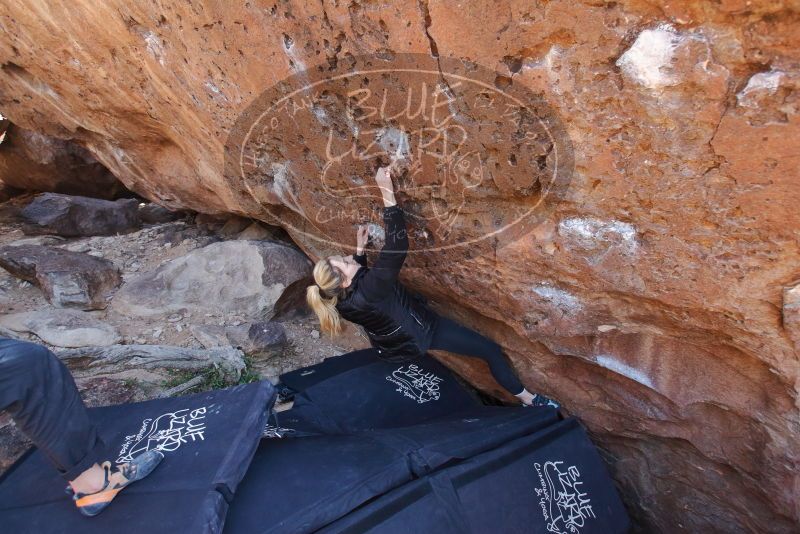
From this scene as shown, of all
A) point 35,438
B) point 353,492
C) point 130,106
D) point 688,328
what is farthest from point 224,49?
point 688,328

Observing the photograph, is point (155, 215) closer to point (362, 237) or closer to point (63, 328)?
point (63, 328)

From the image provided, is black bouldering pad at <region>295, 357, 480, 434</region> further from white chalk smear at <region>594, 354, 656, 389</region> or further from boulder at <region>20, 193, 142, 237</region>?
boulder at <region>20, 193, 142, 237</region>

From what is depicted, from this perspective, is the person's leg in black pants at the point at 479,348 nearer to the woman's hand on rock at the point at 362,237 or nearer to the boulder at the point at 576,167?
the boulder at the point at 576,167

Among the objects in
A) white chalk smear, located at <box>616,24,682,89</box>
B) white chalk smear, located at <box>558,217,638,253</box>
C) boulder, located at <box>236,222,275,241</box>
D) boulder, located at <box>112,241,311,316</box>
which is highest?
white chalk smear, located at <box>616,24,682,89</box>

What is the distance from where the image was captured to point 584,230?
6.94 feet

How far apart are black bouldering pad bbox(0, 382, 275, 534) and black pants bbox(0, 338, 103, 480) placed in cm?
17

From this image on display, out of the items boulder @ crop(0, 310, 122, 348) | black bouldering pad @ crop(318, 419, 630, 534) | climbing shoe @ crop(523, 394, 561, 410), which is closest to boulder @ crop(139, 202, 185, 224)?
boulder @ crop(0, 310, 122, 348)

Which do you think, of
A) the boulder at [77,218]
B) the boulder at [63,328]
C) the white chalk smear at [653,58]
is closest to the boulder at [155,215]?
the boulder at [77,218]

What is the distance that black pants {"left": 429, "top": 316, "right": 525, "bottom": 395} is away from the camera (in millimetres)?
2773

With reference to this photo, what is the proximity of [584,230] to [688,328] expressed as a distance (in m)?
0.56

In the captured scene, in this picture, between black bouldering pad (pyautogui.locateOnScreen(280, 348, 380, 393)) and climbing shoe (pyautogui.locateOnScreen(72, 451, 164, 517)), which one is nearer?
climbing shoe (pyautogui.locateOnScreen(72, 451, 164, 517))

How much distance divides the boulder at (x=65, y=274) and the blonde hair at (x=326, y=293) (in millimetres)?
1986

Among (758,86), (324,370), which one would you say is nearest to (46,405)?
(324,370)

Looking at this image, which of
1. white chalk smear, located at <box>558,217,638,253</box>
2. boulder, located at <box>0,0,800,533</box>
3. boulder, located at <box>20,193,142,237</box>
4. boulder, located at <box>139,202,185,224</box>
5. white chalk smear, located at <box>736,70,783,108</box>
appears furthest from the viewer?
boulder, located at <box>139,202,185,224</box>
